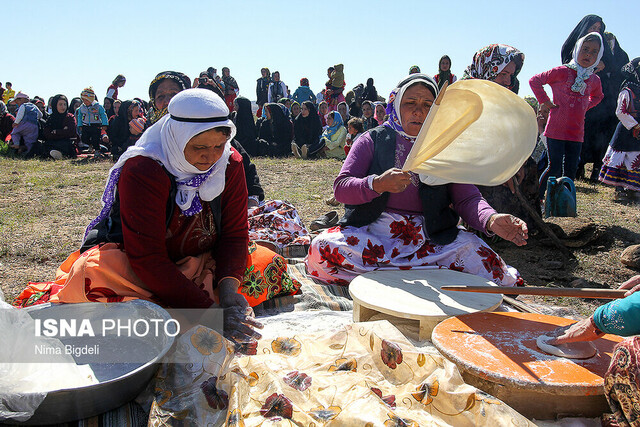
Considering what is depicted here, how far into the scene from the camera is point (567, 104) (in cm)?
566

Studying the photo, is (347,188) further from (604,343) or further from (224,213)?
(604,343)

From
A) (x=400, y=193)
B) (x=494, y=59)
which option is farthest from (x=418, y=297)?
(x=494, y=59)

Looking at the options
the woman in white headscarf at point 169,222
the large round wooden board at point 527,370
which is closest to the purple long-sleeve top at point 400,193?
the woman in white headscarf at point 169,222

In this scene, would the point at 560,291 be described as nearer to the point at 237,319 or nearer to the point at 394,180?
the point at 394,180

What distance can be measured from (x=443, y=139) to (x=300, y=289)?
49.8 inches

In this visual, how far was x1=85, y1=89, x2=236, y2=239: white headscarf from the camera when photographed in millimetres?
2176

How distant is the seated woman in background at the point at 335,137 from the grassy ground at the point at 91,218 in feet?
6.05

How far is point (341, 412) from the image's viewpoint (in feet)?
4.46

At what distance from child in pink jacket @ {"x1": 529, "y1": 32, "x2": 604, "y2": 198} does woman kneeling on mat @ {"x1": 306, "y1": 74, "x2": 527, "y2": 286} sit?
3.22 meters

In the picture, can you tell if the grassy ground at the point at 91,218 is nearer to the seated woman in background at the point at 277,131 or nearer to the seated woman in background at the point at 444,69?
Answer: the seated woman in background at the point at 277,131

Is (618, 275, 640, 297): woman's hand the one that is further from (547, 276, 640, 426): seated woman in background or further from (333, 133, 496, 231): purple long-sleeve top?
(333, 133, 496, 231): purple long-sleeve top

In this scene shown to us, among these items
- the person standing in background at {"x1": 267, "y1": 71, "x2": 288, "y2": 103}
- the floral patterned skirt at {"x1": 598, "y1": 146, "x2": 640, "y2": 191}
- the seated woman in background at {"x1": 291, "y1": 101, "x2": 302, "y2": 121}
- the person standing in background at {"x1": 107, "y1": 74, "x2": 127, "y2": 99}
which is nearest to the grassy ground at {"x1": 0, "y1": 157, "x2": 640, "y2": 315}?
the floral patterned skirt at {"x1": 598, "y1": 146, "x2": 640, "y2": 191}

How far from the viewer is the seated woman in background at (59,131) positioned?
11258mm

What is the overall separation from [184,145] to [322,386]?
1.22 m
